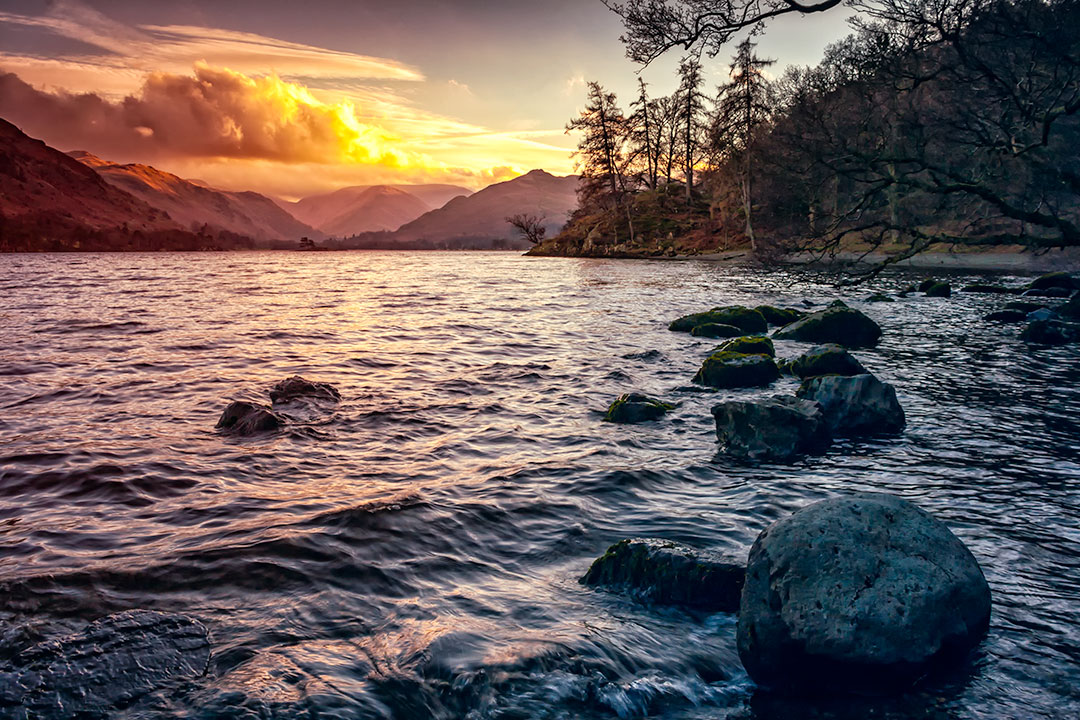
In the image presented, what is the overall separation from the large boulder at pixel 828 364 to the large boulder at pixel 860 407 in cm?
214

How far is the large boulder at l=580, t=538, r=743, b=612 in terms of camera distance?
508 cm

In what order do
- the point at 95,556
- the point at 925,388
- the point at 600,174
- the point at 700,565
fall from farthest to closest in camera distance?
1. the point at 600,174
2. the point at 925,388
3. the point at 95,556
4. the point at 700,565

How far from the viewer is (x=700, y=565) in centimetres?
514

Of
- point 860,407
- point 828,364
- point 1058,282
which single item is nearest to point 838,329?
point 828,364

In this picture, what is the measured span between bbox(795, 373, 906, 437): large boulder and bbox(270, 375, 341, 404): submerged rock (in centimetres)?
833

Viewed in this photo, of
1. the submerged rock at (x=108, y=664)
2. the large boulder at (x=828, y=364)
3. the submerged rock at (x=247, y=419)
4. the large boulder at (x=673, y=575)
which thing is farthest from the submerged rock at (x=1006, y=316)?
the submerged rock at (x=108, y=664)

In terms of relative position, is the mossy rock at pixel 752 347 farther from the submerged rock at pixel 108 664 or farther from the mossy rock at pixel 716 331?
the submerged rock at pixel 108 664

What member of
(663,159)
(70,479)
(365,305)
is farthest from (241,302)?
(663,159)

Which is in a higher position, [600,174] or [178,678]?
[600,174]

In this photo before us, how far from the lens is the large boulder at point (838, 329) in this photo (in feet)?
57.8

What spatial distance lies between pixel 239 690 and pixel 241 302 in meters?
31.6

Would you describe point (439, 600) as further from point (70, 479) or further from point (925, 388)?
point (925, 388)

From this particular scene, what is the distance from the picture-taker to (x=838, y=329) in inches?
714

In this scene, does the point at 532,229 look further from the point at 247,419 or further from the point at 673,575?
the point at 673,575
